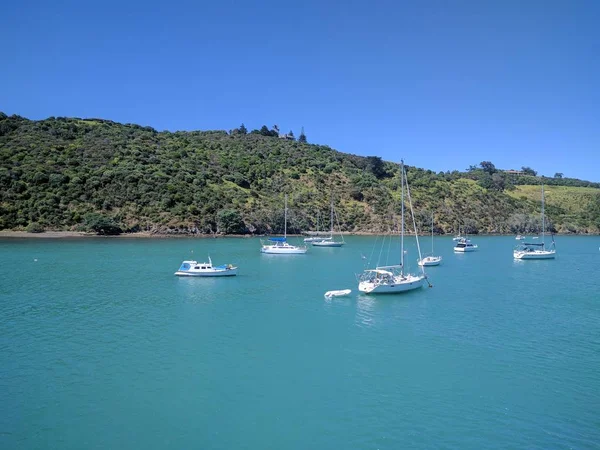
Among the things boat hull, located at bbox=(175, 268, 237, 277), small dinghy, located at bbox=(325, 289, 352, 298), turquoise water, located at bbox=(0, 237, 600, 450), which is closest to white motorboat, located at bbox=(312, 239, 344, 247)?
boat hull, located at bbox=(175, 268, 237, 277)

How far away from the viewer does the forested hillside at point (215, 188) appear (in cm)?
10812

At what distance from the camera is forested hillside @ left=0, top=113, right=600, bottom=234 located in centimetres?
10812

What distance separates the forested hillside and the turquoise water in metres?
61.5

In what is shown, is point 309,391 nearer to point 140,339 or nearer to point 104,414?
point 104,414

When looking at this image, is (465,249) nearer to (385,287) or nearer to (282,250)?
(282,250)

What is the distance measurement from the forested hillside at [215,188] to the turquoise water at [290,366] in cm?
6146

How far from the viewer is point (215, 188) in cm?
12900

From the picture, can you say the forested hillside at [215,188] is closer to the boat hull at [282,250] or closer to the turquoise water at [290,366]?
the boat hull at [282,250]

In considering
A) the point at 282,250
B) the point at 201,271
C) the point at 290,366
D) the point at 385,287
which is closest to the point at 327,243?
the point at 282,250

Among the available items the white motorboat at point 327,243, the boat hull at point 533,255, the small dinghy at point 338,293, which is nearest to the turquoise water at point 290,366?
the small dinghy at point 338,293

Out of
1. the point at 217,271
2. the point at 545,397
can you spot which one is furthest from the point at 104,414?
the point at 217,271

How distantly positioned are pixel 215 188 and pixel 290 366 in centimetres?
10818

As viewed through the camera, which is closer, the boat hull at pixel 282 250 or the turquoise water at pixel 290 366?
the turquoise water at pixel 290 366

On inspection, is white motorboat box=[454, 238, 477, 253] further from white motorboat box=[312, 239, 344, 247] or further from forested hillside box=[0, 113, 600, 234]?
forested hillside box=[0, 113, 600, 234]
